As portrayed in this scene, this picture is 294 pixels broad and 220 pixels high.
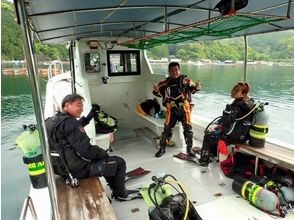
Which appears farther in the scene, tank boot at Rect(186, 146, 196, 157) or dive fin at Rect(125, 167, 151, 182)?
tank boot at Rect(186, 146, 196, 157)

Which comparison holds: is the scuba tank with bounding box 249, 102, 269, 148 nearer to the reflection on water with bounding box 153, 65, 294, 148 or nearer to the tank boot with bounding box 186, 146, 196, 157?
the reflection on water with bounding box 153, 65, 294, 148

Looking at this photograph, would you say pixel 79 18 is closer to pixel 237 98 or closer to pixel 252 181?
pixel 237 98

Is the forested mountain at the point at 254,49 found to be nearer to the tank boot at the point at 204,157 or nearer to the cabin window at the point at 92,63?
the cabin window at the point at 92,63

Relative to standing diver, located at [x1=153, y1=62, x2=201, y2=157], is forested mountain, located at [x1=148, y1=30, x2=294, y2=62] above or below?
above

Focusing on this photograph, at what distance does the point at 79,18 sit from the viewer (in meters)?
2.76

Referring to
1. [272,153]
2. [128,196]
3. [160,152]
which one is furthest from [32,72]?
[160,152]

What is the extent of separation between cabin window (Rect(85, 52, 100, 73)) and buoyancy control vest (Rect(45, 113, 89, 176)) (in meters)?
2.74

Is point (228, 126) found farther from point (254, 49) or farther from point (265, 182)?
point (254, 49)

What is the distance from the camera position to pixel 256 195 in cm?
244

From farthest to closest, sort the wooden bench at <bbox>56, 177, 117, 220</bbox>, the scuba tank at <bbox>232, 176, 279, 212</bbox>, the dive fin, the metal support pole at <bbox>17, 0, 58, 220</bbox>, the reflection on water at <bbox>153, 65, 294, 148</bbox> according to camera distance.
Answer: the reflection on water at <bbox>153, 65, 294, 148</bbox>, the dive fin, the scuba tank at <bbox>232, 176, 279, 212</bbox>, the wooden bench at <bbox>56, 177, 117, 220</bbox>, the metal support pole at <bbox>17, 0, 58, 220</bbox>

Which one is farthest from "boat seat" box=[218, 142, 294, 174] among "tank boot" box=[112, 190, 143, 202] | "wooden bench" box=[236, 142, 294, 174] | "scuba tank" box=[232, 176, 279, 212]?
"tank boot" box=[112, 190, 143, 202]

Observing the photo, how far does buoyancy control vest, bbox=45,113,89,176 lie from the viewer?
2.15 meters

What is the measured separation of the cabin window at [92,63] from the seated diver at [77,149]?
8.76ft

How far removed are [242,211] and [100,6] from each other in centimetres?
242
